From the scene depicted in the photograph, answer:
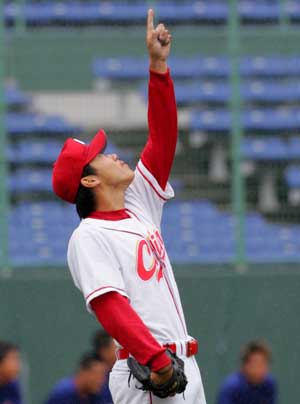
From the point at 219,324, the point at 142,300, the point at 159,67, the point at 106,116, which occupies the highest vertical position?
the point at 159,67

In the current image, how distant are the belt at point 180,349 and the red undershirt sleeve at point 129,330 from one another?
19 cm

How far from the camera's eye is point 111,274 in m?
3.75

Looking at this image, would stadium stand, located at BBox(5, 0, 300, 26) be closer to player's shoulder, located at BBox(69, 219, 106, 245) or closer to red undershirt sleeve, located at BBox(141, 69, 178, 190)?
red undershirt sleeve, located at BBox(141, 69, 178, 190)

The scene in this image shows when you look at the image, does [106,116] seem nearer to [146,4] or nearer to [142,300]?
[146,4]

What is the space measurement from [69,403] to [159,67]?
3.02 meters

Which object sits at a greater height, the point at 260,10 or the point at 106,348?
the point at 260,10

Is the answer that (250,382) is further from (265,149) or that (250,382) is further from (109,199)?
(109,199)

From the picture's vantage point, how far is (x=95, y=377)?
642 centimetres

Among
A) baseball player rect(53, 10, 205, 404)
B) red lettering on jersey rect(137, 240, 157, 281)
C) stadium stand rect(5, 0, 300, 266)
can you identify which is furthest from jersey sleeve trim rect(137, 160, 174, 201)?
stadium stand rect(5, 0, 300, 266)

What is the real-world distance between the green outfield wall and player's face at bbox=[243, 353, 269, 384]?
4.82 feet

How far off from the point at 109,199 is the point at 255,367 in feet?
10.4

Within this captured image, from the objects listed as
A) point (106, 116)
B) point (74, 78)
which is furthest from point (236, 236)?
point (74, 78)

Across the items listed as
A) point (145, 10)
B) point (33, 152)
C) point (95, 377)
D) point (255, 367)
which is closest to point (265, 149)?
point (33, 152)

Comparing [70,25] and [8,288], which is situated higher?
[70,25]
